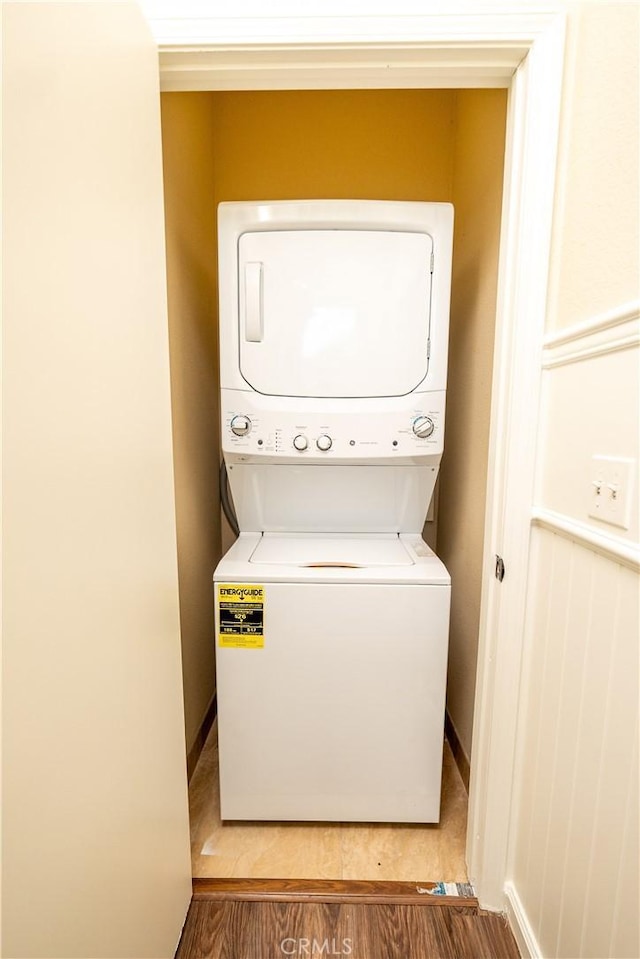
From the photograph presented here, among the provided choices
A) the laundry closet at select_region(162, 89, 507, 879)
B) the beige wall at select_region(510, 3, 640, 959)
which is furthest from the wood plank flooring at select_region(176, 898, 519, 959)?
the laundry closet at select_region(162, 89, 507, 879)

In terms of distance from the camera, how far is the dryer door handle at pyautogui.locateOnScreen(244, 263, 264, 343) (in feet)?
4.50

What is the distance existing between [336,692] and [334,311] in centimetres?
114

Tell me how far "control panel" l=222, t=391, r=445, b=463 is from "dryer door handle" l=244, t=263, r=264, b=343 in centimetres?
20

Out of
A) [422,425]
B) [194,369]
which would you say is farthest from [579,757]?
[194,369]

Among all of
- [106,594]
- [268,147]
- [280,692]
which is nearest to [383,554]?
[280,692]

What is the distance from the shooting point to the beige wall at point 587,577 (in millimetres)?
708

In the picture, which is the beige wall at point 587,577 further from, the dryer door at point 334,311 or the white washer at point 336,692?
the dryer door at point 334,311

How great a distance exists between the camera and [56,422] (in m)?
0.59

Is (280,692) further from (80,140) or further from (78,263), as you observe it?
(80,140)

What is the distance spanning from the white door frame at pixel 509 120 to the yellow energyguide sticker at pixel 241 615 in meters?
0.61

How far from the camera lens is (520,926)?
1.05 m

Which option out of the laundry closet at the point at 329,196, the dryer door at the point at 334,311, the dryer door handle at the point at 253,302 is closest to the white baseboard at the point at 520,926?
the laundry closet at the point at 329,196

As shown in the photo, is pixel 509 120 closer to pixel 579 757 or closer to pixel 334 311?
pixel 334 311

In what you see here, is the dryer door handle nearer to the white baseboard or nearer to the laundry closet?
the laundry closet
